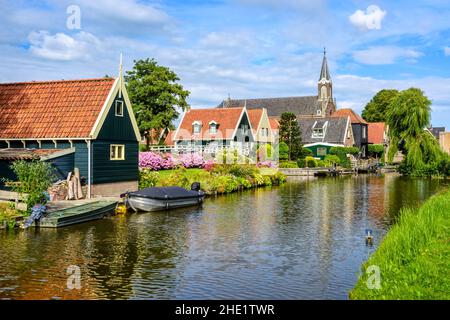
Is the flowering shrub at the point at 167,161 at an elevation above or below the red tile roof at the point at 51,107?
below

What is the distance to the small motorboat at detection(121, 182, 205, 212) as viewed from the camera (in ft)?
92.3

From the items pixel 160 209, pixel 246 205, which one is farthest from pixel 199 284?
pixel 246 205

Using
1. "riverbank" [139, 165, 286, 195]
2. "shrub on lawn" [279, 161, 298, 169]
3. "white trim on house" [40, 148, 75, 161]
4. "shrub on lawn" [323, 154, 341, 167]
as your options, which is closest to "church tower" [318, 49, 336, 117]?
"shrub on lawn" [323, 154, 341, 167]

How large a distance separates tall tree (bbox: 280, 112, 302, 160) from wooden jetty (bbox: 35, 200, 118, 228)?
1925 inches

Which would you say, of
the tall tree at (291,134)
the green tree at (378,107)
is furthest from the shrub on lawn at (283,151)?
the green tree at (378,107)

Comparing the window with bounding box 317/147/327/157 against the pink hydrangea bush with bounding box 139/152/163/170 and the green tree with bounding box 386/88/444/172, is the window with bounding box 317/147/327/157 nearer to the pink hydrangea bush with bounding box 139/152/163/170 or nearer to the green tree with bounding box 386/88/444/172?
the green tree with bounding box 386/88/444/172

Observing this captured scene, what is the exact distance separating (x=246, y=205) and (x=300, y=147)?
42007 millimetres

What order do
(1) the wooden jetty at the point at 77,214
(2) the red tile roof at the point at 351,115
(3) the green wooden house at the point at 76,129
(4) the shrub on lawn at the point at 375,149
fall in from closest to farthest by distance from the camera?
(1) the wooden jetty at the point at 77,214
(3) the green wooden house at the point at 76,129
(2) the red tile roof at the point at 351,115
(4) the shrub on lawn at the point at 375,149

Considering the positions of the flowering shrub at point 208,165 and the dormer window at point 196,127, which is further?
the dormer window at point 196,127

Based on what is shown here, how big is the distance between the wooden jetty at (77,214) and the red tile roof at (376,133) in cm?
8089

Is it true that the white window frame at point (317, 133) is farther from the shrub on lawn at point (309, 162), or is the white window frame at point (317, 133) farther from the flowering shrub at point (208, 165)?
the flowering shrub at point (208, 165)

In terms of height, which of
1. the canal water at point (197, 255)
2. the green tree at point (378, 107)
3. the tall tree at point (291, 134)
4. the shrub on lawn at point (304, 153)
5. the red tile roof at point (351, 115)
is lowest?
the canal water at point (197, 255)

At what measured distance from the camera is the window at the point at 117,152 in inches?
1229
